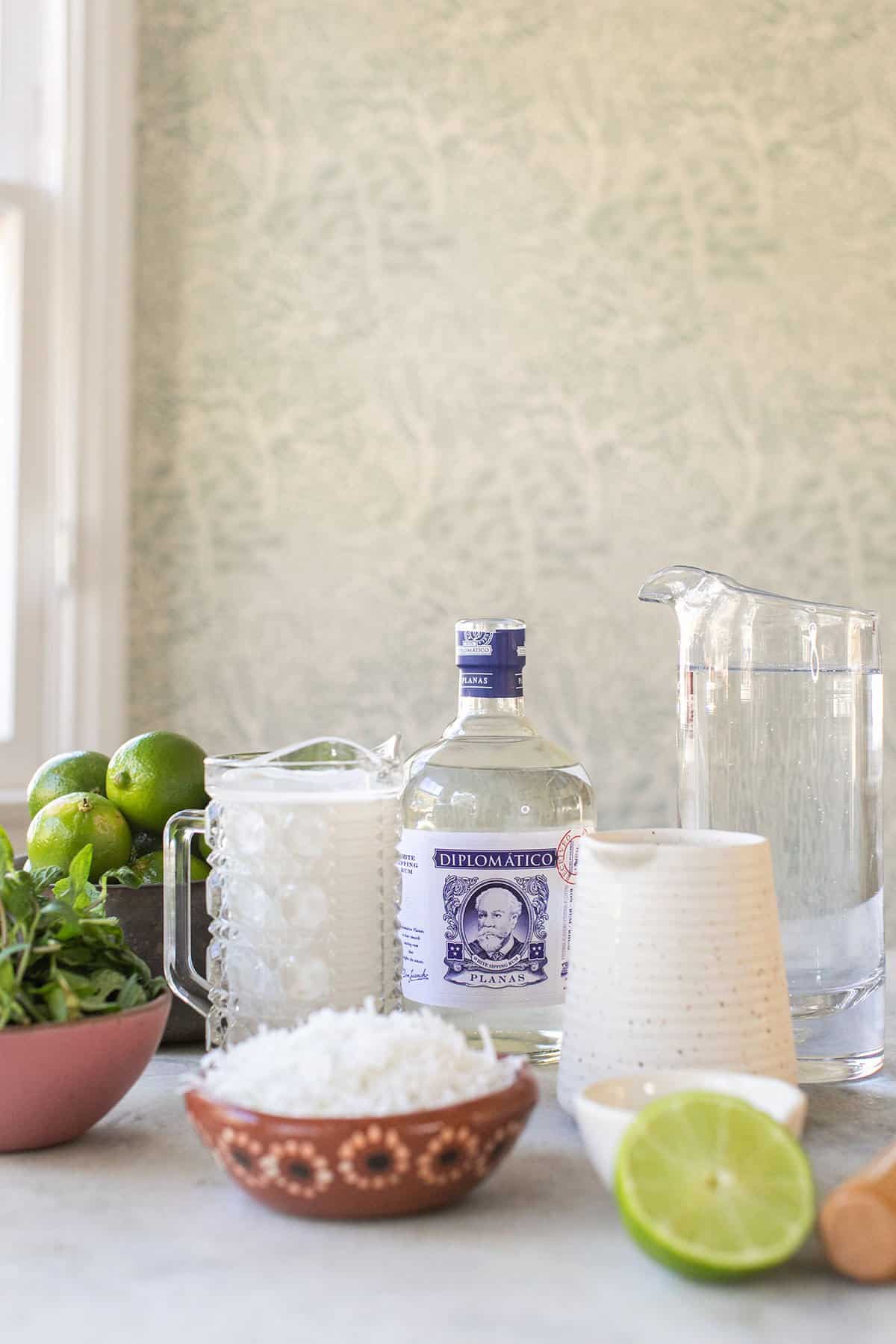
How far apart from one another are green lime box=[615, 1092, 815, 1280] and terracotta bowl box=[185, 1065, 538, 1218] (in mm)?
65

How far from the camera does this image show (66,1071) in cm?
67

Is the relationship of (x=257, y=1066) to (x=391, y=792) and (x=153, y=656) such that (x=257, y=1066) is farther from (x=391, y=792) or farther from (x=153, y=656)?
(x=153, y=656)

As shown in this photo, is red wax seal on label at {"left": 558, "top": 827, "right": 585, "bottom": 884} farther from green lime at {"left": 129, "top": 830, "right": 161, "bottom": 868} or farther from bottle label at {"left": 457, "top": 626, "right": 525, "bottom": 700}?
green lime at {"left": 129, "top": 830, "right": 161, "bottom": 868}

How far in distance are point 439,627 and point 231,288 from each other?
0.57m

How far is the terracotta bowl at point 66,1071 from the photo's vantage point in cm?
66

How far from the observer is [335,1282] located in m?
0.53

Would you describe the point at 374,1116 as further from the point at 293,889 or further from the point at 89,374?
the point at 89,374

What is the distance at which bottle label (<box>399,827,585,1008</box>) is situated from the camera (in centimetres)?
82

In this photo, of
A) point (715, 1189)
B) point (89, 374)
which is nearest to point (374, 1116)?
point (715, 1189)

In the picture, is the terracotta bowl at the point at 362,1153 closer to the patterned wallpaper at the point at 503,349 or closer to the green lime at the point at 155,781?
the green lime at the point at 155,781

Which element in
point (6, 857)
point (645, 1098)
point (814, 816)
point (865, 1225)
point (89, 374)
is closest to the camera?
point (865, 1225)

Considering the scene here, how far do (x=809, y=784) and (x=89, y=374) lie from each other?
4.52ft

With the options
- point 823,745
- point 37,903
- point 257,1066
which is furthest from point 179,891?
point 823,745

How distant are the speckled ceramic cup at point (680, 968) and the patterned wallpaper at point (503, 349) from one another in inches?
51.8
